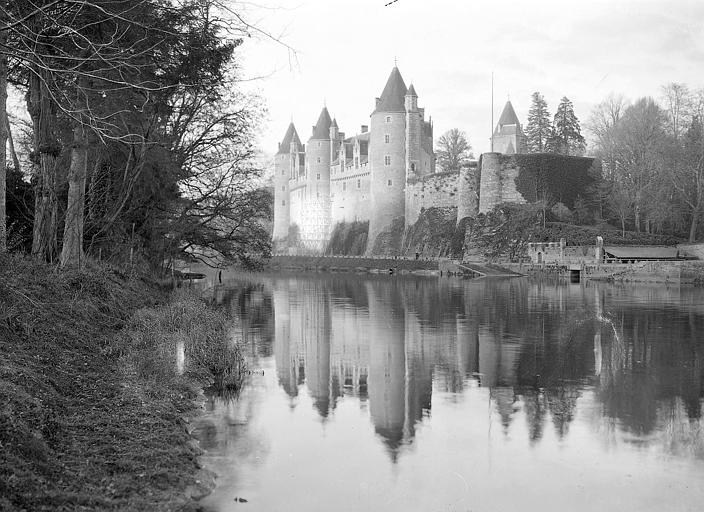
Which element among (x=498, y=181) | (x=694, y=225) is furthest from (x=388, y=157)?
(x=694, y=225)

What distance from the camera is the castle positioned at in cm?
5159

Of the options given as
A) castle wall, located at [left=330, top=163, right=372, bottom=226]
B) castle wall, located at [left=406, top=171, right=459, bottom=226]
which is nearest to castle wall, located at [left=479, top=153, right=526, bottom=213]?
castle wall, located at [left=406, top=171, right=459, bottom=226]

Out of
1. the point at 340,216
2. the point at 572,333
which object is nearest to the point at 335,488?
the point at 572,333

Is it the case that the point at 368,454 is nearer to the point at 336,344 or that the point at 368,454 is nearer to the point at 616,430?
the point at 616,430

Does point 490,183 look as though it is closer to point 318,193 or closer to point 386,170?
point 386,170

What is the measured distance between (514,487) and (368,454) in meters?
1.54

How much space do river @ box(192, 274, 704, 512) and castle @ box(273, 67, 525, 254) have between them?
113 feet

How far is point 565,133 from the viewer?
62.2 meters

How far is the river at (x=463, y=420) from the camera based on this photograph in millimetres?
5984

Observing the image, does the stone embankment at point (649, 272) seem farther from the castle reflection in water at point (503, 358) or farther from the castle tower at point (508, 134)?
the castle tower at point (508, 134)

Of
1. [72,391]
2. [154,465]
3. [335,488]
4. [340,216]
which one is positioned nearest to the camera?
[154,465]

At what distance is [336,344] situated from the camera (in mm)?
14531

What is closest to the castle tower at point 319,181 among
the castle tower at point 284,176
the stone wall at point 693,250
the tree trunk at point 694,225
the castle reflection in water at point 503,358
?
the castle tower at point 284,176

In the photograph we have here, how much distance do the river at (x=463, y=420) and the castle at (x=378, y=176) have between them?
1350 inches
